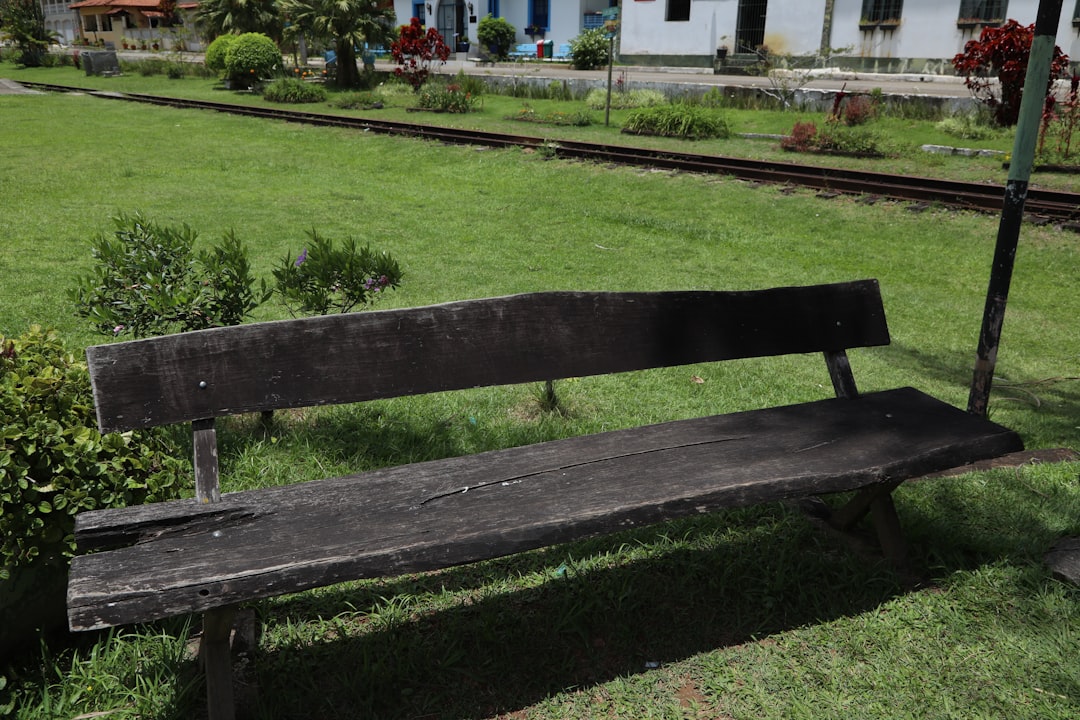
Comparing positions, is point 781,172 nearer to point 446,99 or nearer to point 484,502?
point 446,99

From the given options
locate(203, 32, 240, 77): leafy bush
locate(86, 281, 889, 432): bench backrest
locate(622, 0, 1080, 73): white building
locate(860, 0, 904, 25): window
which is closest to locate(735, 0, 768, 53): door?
locate(622, 0, 1080, 73): white building

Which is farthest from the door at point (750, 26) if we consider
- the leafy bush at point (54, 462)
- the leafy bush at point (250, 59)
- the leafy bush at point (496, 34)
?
the leafy bush at point (54, 462)

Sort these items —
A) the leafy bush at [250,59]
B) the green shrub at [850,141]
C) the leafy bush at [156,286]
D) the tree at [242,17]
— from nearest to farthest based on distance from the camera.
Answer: the leafy bush at [156,286], the green shrub at [850,141], the leafy bush at [250,59], the tree at [242,17]

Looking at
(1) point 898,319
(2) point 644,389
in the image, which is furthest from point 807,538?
(1) point 898,319

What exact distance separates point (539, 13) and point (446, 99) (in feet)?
75.0

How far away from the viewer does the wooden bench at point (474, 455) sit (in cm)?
212

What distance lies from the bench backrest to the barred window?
25.7m

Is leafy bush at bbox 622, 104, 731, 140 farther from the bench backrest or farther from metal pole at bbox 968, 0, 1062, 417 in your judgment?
the bench backrest

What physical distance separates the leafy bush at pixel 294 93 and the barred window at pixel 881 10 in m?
16.0

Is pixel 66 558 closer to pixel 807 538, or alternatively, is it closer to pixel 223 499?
pixel 223 499

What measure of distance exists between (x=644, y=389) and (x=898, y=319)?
2867 mm

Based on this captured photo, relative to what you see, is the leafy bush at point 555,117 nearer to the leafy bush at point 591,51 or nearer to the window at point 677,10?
the leafy bush at point 591,51

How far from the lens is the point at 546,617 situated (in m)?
2.81

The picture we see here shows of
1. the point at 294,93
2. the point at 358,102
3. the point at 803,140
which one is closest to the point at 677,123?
the point at 803,140
